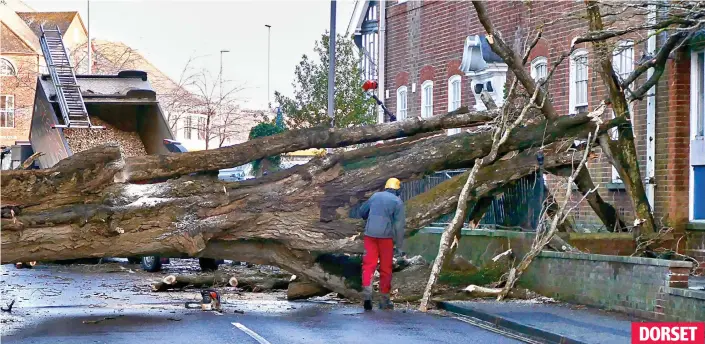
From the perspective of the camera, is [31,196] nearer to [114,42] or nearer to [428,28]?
[428,28]

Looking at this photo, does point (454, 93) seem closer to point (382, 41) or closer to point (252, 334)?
point (382, 41)

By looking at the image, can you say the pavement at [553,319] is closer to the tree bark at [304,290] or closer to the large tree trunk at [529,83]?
the tree bark at [304,290]

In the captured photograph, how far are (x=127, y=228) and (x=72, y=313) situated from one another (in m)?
1.20

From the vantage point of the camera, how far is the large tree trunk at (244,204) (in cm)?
1493

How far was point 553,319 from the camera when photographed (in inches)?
559

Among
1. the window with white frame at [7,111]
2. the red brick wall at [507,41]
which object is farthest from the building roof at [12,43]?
the red brick wall at [507,41]

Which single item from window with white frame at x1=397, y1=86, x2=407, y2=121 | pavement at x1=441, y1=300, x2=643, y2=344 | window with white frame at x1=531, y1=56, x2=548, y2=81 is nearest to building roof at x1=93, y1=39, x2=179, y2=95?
window with white frame at x1=397, y1=86, x2=407, y2=121

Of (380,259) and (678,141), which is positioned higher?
(678,141)

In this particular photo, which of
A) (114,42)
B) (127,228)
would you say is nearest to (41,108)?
(127,228)

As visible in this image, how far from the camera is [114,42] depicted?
2630 inches

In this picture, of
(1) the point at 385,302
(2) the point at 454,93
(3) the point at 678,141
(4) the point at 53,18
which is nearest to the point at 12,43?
(4) the point at 53,18

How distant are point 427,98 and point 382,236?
1383 cm

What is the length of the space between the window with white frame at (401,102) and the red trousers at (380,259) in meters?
14.6

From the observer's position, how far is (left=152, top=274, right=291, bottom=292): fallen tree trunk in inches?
709
